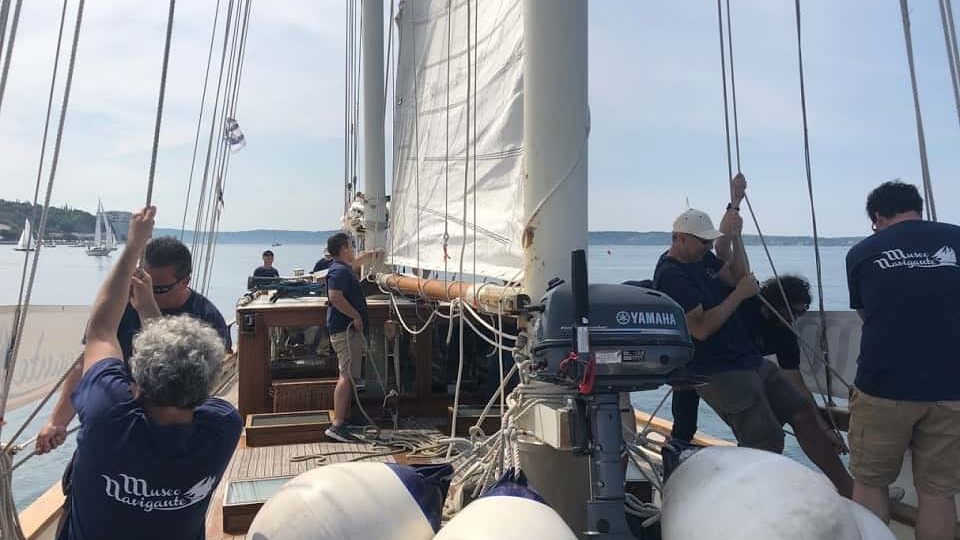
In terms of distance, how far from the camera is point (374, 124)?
727cm

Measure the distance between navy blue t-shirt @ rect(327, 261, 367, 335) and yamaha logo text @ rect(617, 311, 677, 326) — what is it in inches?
126

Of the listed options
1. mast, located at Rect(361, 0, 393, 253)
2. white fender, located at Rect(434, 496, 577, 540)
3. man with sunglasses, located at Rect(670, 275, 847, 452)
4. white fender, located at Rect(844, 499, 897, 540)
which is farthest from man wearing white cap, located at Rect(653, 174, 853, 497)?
mast, located at Rect(361, 0, 393, 253)

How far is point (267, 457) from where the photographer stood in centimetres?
434

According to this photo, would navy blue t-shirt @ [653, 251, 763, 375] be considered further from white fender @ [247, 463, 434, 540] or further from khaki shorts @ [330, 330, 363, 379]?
khaki shorts @ [330, 330, 363, 379]

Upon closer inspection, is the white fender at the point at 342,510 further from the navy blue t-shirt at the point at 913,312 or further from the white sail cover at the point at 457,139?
the navy blue t-shirt at the point at 913,312

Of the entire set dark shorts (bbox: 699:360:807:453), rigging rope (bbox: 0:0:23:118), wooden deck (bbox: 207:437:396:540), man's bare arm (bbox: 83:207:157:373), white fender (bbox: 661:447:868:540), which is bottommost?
wooden deck (bbox: 207:437:396:540)

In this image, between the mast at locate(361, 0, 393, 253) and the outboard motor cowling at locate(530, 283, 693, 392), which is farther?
the mast at locate(361, 0, 393, 253)

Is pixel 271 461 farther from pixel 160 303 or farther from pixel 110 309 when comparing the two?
pixel 110 309

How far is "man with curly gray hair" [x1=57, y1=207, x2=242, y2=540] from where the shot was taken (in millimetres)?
1732

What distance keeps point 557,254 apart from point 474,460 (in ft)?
2.82

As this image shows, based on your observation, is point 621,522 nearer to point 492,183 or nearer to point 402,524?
point 402,524

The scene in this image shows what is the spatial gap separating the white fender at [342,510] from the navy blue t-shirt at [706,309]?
159 cm

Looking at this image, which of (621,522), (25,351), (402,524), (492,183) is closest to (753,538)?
(621,522)

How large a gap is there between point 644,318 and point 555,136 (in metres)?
0.93
